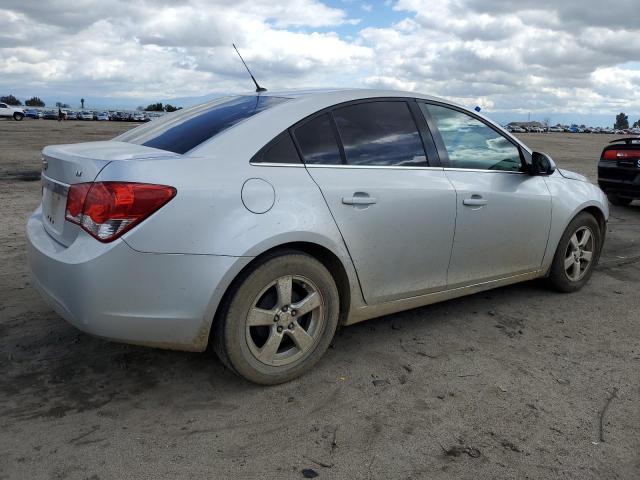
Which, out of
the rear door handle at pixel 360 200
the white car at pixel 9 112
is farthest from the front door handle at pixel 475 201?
the white car at pixel 9 112

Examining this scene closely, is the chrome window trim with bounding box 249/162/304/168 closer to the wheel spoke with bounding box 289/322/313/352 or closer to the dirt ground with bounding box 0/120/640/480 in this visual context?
the wheel spoke with bounding box 289/322/313/352

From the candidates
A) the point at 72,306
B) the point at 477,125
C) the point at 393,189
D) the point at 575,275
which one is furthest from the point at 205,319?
the point at 575,275

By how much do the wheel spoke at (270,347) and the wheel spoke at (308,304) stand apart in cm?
17

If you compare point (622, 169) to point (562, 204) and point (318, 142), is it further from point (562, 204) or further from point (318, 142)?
point (318, 142)

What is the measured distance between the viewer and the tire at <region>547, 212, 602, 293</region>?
4.83m

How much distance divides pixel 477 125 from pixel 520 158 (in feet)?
1.62

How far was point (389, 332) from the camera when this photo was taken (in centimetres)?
408

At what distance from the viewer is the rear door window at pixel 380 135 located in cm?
353

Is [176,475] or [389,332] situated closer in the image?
[176,475]

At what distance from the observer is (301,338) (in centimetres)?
327

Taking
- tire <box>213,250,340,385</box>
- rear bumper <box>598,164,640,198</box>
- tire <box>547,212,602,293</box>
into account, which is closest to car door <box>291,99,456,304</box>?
tire <box>213,250,340,385</box>

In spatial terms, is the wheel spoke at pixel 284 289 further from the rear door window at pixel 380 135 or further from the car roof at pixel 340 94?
the car roof at pixel 340 94

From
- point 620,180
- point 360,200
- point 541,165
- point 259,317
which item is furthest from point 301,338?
point 620,180

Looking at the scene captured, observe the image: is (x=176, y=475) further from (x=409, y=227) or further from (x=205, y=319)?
(x=409, y=227)
